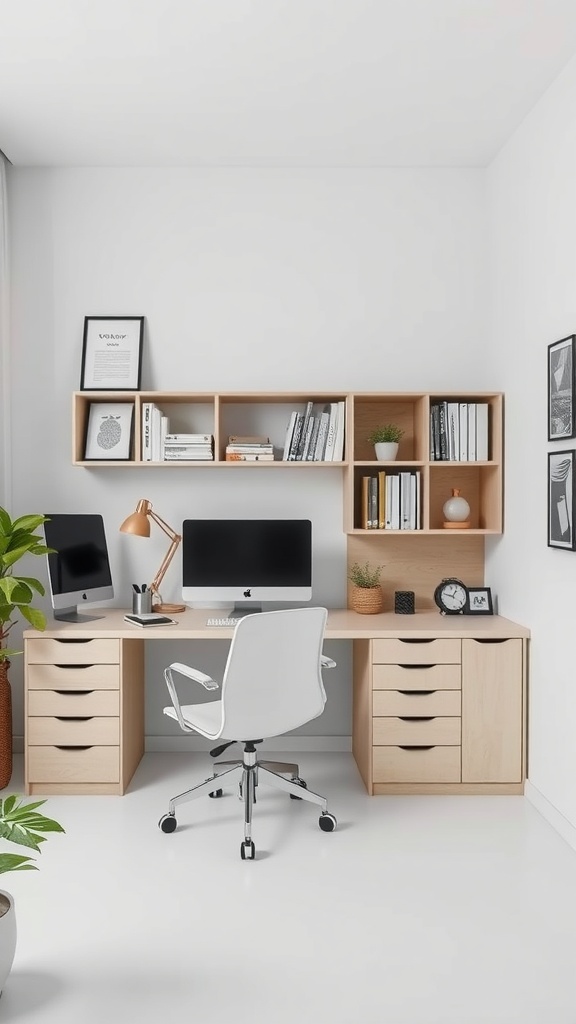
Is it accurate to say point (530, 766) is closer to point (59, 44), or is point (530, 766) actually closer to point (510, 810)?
point (510, 810)

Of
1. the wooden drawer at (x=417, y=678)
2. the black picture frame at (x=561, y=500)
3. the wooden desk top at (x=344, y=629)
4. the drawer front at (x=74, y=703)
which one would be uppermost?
the black picture frame at (x=561, y=500)

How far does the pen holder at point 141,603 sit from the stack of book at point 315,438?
0.93m

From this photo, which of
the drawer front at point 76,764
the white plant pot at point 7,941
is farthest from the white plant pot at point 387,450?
the white plant pot at point 7,941

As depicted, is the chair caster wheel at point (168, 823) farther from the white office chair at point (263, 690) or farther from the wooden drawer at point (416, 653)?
the wooden drawer at point (416, 653)

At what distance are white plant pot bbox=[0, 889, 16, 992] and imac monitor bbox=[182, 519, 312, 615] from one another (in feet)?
6.14

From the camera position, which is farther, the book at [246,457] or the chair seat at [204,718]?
the book at [246,457]

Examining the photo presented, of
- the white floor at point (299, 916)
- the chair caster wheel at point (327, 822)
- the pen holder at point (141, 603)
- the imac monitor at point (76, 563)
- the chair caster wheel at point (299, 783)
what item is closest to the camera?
the white floor at point (299, 916)

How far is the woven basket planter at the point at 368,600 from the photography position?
3.81 metres

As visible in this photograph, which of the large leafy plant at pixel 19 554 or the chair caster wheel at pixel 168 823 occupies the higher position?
the large leafy plant at pixel 19 554

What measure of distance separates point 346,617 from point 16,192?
8.85ft

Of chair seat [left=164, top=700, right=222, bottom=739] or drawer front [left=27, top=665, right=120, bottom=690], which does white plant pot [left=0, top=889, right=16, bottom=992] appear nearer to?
chair seat [left=164, top=700, right=222, bottom=739]

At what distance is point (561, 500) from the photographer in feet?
9.90

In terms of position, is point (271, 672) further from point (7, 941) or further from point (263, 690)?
point (7, 941)

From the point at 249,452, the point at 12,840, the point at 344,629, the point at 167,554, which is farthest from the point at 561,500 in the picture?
the point at 12,840
